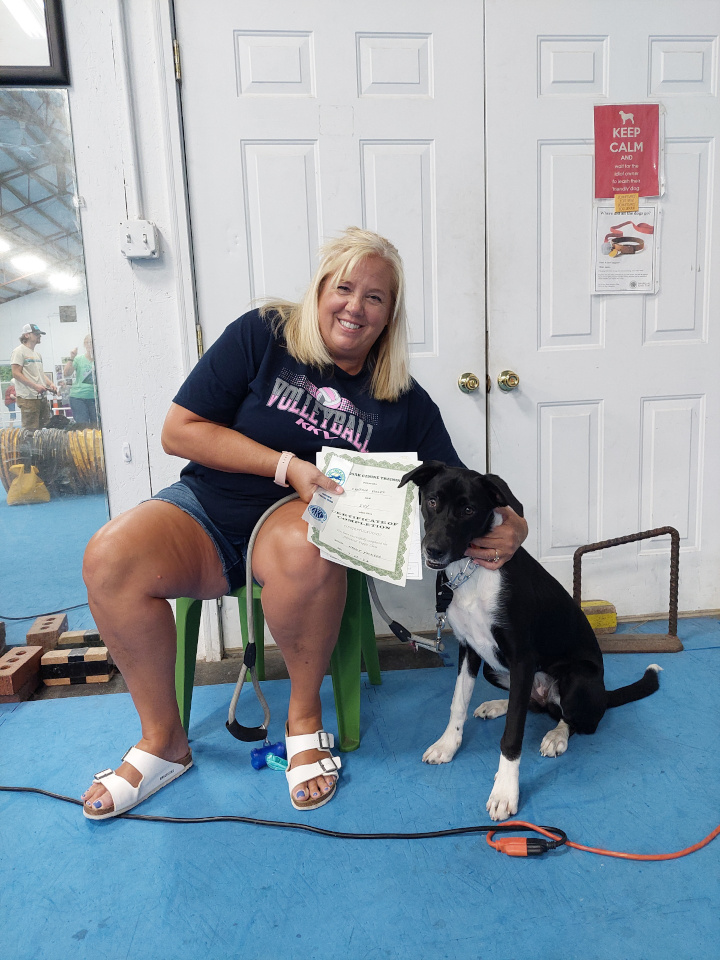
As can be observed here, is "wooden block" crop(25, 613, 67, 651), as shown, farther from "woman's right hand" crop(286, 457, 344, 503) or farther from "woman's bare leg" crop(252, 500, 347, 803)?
"woman's right hand" crop(286, 457, 344, 503)

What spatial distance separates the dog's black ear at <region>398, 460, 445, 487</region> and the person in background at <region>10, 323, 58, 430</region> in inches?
55.4

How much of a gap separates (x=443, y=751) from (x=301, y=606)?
521 mm

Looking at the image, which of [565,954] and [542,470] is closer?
[565,954]

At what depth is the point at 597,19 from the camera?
6.98 feet

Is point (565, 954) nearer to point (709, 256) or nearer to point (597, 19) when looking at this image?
point (709, 256)

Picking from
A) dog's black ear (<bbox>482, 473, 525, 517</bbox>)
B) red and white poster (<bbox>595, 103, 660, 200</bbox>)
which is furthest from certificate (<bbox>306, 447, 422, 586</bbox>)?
red and white poster (<bbox>595, 103, 660, 200</bbox>)

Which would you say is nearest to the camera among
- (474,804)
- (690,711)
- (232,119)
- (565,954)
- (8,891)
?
(565,954)

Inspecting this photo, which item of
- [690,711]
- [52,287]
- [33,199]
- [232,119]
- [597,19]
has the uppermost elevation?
[597,19]

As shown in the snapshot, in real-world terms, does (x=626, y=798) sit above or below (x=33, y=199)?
below

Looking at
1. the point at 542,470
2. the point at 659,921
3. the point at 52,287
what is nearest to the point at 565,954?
the point at 659,921

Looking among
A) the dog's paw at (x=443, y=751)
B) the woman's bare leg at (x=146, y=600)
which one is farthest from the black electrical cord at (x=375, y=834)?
the dog's paw at (x=443, y=751)

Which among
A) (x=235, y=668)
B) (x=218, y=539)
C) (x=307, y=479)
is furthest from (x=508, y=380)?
(x=235, y=668)

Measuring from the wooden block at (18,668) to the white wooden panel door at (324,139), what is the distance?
1184mm

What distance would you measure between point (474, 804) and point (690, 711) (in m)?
0.76
